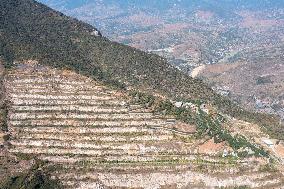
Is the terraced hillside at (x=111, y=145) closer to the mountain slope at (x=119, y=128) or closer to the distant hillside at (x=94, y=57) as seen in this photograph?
the mountain slope at (x=119, y=128)

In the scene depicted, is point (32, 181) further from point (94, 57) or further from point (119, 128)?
point (94, 57)

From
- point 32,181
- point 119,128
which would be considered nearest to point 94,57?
point 119,128

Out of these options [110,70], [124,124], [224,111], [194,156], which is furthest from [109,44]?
[194,156]

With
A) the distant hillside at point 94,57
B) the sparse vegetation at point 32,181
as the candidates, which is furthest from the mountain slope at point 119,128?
the sparse vegetation at point 32,181

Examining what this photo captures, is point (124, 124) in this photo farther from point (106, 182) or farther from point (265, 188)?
point (265, 188)

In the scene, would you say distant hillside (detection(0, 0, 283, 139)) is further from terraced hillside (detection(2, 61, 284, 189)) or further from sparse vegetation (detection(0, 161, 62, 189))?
sparse vegetation (detection(0, 161, 62, 189))
